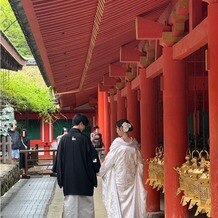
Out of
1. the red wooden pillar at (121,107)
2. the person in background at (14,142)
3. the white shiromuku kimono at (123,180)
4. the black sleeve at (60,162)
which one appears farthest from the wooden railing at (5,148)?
the black sleeve at (60,162)

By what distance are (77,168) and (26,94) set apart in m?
16.3

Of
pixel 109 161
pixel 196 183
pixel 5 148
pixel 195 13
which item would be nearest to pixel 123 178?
pixel 109 161

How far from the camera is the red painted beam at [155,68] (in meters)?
7.93

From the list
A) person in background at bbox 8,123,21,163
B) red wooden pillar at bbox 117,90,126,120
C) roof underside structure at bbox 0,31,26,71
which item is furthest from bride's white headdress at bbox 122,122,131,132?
person in background at bbox 8,123,21,163

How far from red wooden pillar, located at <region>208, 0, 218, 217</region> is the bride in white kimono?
80.9 inches

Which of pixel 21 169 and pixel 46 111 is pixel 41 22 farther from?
pixel 46 111

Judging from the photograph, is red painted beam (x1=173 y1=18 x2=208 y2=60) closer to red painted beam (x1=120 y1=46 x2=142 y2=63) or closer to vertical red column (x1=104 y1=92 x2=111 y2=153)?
red painted beam (x1=120 y1=46 x2=142 y2=63)

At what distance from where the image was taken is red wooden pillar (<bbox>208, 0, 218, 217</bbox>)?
191 inches

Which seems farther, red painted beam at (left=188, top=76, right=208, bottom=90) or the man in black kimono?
red painted beam at (left=188, top=76, right=208, bottom=90)

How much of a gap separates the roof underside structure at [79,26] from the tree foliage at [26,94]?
Answer: 1146cm

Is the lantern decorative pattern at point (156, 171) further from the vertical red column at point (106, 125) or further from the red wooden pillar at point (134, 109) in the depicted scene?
the vertical red column at point (106, 125)

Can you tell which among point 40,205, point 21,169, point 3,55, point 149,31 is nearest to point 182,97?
point 149,31

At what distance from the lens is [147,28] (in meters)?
7.05

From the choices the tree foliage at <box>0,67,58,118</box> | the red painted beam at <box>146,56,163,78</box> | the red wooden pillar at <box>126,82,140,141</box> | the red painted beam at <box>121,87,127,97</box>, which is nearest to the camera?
the red painted beam at <box>146,56,163,78</box>
